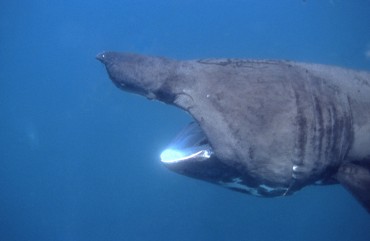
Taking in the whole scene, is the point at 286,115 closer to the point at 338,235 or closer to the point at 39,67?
the point at 39,67

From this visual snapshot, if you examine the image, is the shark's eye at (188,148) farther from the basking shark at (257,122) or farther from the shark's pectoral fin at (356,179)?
the shark's pectoral fin at (356,179)

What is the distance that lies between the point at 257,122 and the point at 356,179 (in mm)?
1409

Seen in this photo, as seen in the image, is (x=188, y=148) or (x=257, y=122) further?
(x=188, y=148)

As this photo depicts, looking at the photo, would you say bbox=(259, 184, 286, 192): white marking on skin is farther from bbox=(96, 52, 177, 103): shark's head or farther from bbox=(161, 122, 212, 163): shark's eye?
bbox=(96, 52, 177, 103): shark's head

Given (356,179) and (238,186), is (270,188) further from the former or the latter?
(356,179)

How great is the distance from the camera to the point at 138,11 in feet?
71.4

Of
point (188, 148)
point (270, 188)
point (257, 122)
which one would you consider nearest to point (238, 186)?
point (270, 188)

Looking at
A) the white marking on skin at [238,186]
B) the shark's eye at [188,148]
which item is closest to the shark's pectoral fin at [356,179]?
the white marking on skin at [238,186]

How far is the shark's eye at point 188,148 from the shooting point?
13.1 ft

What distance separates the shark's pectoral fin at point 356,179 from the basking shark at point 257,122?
0.03ft

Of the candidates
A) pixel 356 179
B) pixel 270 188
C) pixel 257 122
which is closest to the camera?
pixel 257 122

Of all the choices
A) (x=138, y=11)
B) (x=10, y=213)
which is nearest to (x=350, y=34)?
(x=138, y=11)

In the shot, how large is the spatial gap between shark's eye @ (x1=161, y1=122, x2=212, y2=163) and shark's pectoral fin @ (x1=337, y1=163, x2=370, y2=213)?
1.58 meters

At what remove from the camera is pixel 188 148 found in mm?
4242
